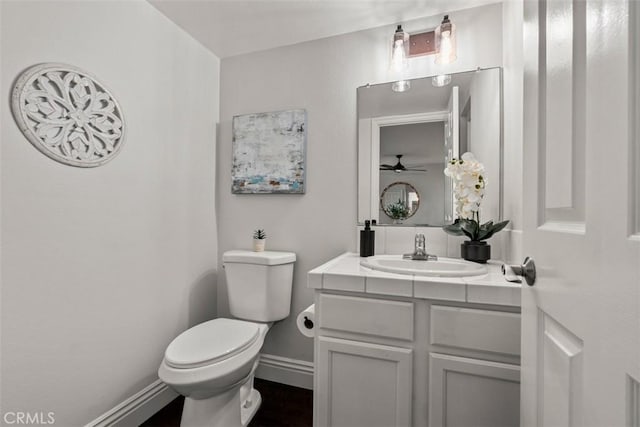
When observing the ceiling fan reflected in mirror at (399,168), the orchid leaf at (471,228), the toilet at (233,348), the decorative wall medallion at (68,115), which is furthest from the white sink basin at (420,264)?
the decorative wall medallion at (68,115)

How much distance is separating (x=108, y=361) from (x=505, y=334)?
1.66 m

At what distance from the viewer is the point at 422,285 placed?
3.50 ft

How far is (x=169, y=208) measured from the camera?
1.70 meters

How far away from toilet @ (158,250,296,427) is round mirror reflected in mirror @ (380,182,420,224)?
0.63 metres

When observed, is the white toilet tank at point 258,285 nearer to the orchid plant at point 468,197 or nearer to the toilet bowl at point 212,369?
the toilet bowl at point 212,369

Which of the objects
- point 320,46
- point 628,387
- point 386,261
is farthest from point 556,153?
point 320,46

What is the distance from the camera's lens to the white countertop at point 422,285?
1000 mm

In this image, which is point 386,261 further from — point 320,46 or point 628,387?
point 320,46

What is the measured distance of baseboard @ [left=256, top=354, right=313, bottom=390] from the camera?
1.84m

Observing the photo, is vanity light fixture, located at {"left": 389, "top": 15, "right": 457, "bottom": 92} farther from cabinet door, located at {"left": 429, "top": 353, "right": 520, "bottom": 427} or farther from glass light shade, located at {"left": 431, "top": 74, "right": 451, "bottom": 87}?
cabinet door, located at {"left": 429, "top": 353, "right": 520, "bottom": 427}

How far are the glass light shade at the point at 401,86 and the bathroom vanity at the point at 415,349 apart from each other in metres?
1.04

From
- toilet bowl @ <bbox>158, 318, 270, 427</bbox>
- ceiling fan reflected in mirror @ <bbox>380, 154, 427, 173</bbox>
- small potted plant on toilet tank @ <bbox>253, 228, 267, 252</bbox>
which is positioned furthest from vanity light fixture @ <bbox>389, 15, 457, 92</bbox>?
toilet bowl @ <bbox>158, 318, 270, 427</bbox>

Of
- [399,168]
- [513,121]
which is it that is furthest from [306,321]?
[513,121]

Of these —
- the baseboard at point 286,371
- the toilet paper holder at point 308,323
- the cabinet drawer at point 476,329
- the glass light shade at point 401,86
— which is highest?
the glass light shade at point 401,86
